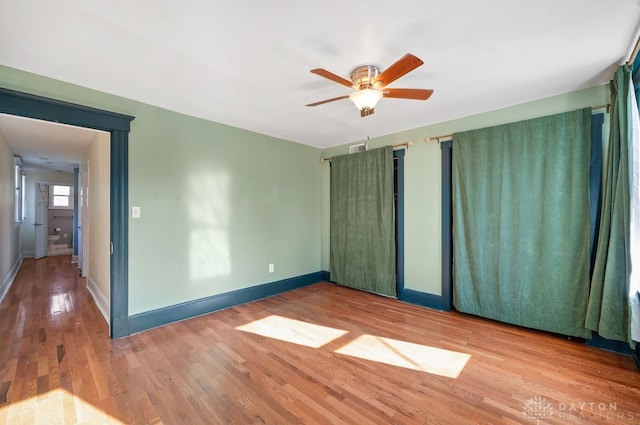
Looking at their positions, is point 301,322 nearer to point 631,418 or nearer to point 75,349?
point 75,349

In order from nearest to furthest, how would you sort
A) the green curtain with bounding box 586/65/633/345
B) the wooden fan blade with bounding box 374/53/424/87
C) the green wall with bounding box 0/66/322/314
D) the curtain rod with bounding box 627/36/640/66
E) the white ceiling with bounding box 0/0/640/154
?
the white ceiling with bounding box 0/0/640/154
the wooden fan blade with bounding box 374/53/424/87
the curtain rod with bounding box 627/36/640/66
the green curtain with bounding box 586/65/633/345
the green wall with bounding box 0/66/322/314

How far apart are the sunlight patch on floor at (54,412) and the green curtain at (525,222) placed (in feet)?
11.2

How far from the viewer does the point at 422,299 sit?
3.57 metres

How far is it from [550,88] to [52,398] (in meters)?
4.72

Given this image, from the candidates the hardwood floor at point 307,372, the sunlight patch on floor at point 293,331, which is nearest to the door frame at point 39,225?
the hardwood floor at point 307,372

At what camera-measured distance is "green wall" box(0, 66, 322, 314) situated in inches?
109

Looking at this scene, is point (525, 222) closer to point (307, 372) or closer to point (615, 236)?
point (615, 236)

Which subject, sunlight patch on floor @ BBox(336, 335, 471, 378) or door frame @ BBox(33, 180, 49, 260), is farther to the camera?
door frame @ BBox(33, 180, 49, 260)

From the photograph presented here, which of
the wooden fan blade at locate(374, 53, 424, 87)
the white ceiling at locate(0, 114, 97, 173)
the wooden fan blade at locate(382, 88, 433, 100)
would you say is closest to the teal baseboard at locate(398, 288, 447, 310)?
the wooden fan blade at locate(382, 88, 433, 100)

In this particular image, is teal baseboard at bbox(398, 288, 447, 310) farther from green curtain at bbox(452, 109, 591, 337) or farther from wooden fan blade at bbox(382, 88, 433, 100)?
wooden fan blade at bbox(382, 88, 433, 100)

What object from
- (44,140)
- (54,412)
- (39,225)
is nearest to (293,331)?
(54,412)

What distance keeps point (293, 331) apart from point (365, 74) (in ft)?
8.32

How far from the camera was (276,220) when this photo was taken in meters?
4.14

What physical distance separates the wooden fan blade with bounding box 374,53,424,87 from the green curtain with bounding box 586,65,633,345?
179cm
